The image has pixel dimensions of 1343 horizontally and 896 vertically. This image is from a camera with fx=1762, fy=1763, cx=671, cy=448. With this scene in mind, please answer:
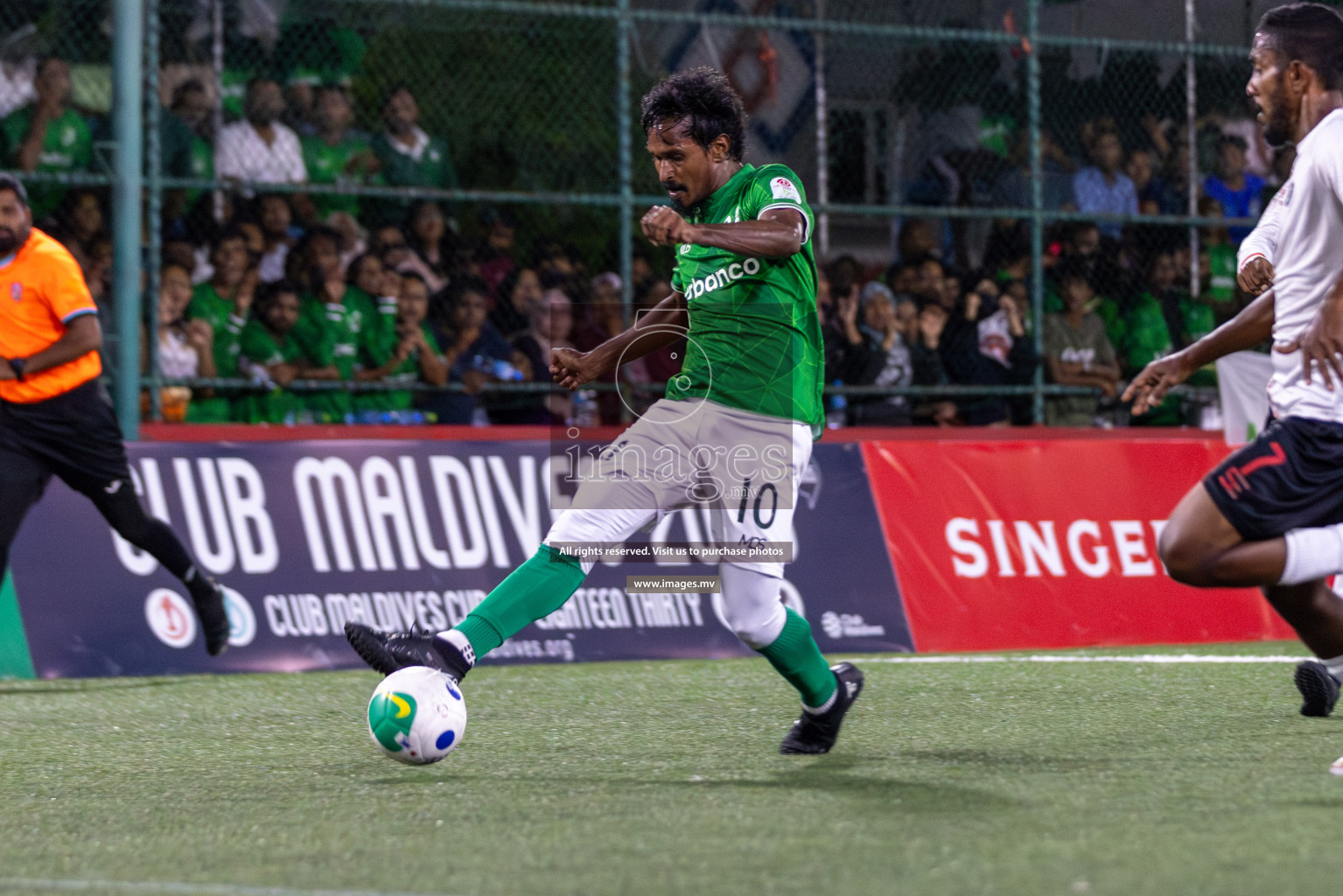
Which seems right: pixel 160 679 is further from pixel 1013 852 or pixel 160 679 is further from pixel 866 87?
pixel 866 87

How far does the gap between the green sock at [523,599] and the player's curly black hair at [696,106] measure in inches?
52.3

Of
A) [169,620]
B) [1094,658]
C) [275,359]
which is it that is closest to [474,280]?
[275,359]

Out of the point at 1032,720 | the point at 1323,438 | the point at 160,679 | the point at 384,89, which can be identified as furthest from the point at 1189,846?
the point at 384,89

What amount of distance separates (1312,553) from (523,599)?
2.25 m

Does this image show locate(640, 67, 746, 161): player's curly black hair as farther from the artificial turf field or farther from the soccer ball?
the artificial turf field

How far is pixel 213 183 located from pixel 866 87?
4.92 m

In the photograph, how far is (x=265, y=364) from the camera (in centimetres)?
1096

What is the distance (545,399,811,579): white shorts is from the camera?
5.19 metres

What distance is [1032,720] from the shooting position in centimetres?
634

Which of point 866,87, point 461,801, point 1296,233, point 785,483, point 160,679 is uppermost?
point 866,87

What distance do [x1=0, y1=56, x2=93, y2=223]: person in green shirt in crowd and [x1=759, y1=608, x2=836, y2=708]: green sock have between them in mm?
7138

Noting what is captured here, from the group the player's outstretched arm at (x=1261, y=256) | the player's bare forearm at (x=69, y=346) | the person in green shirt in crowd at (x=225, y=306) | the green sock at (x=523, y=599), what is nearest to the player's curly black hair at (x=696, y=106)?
the green sock at (x=523, y=599)

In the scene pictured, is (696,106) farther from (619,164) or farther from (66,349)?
(619,164)

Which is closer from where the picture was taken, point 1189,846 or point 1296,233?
point 1189,846
